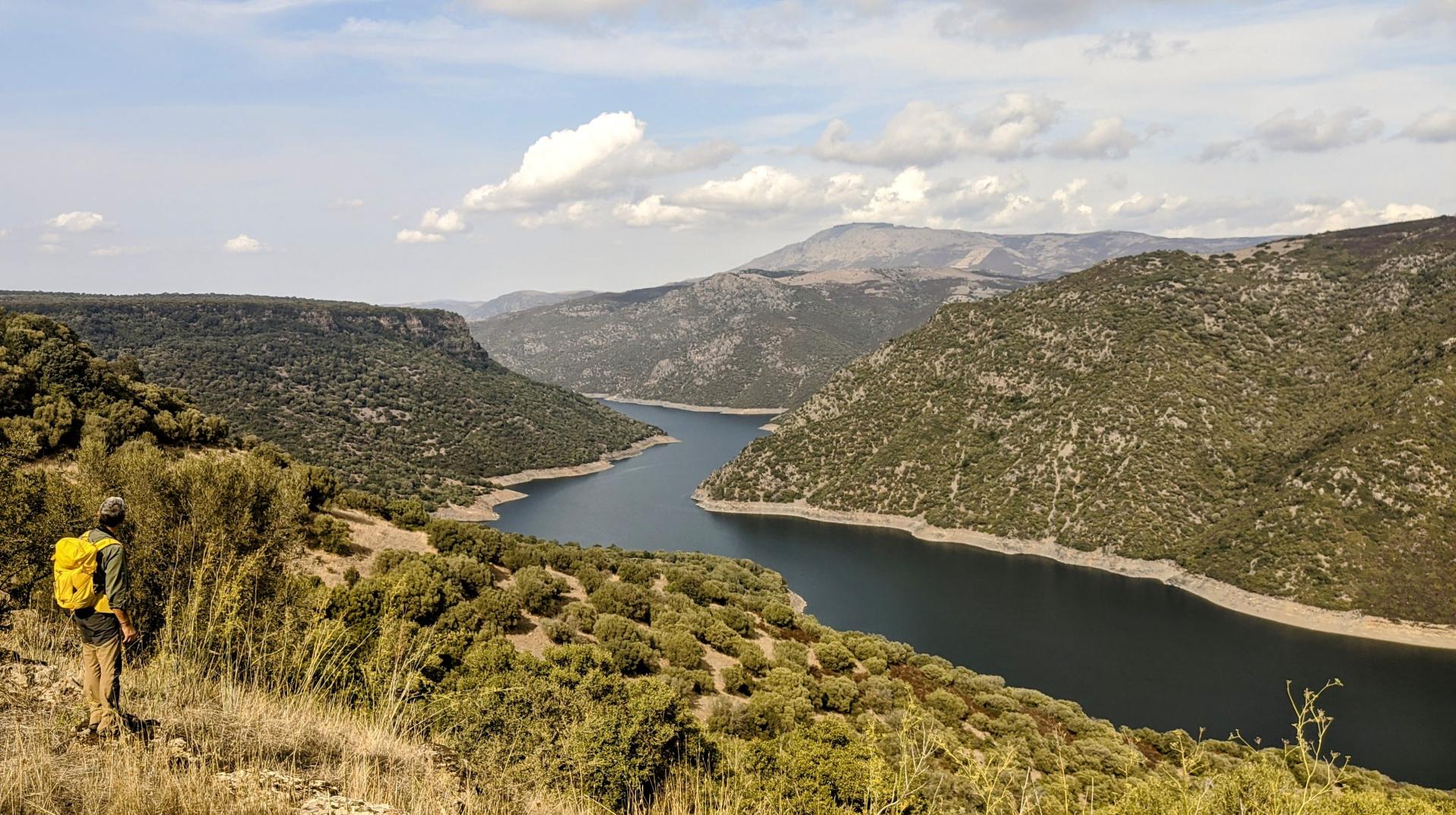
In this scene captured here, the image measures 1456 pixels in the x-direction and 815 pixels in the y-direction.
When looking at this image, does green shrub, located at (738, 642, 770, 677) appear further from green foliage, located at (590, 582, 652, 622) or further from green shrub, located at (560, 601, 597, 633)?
green shrub, located at (560, 601, 597, 633)

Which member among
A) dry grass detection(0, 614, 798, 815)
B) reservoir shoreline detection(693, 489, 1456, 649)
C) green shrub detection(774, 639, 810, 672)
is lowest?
reservoir shoreline detection(693, 489, 1456, 649)

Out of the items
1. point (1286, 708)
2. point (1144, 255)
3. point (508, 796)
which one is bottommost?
point (1286, 708)

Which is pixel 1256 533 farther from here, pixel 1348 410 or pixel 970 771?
pixel 970 771

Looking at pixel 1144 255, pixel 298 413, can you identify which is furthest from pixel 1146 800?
pixel 1144 255

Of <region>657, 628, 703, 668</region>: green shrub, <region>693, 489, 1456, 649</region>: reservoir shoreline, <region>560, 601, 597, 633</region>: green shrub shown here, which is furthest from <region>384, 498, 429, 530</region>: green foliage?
<region>693, 489, 1456, 649</region>: reservoir shoreline

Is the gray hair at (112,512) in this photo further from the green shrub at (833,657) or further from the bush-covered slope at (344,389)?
the bush-covered slope at (344,389)
